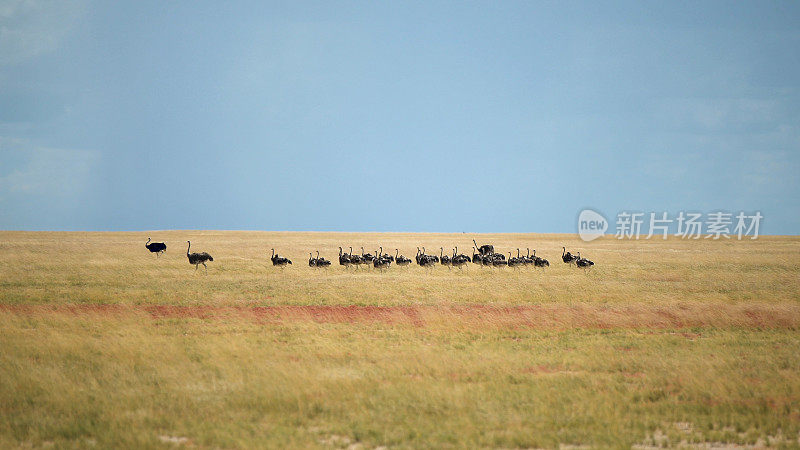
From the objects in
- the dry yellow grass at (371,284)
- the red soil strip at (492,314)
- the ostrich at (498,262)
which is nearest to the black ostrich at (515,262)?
the ostrich at (498,262)

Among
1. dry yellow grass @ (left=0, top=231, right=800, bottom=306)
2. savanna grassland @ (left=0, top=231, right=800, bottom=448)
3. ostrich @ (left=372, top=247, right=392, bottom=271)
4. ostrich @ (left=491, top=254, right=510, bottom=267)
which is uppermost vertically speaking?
ostrich @ (left=491, top=254, right=510, bottom=267)

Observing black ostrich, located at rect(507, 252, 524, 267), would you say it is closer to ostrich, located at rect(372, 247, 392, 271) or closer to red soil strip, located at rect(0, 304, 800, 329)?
ostrich, located at rect(372, 247, 392, 271)

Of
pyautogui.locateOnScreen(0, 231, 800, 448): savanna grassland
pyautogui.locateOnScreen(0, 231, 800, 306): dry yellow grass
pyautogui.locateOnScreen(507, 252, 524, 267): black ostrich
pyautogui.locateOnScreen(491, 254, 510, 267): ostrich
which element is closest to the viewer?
pyautogui.locateOnScreen(0, 231, 800, 448): savanna grassland

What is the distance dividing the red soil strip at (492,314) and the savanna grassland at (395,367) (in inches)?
4.3

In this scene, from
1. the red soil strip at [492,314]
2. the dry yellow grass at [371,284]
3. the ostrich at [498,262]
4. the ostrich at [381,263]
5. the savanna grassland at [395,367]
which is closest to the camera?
the savanna grassland at [395,367]

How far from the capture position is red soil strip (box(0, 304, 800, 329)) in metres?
19.0

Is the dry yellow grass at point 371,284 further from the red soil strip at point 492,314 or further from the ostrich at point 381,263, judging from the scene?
the red soil strip at point 492,314

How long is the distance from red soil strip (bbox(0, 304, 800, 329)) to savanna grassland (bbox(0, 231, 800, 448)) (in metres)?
0.11

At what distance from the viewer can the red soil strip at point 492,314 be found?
1898cm


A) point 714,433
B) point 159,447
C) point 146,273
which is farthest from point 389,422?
point 146,273

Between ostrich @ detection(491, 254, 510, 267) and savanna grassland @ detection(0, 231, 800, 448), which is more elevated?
ostrich @ detection(491, 254, 510, 267)

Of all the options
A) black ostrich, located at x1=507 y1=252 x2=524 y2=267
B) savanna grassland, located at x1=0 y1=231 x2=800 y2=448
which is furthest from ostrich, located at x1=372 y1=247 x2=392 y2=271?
savanna grassland, located at x1=0 y1=231 x2=800 y2=448

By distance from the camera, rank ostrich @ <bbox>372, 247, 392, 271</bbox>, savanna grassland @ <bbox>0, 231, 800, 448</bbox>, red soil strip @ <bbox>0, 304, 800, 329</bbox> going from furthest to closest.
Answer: ostrich @ <bbox>372, 247, 392, 271</bbox> < red soil strip @ <bbox>0, 304, 800, 329</bbox> < savanna grassland @ <bbox>0, 231, 800, 448</bbox>

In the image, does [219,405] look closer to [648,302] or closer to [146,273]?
[648,302]
